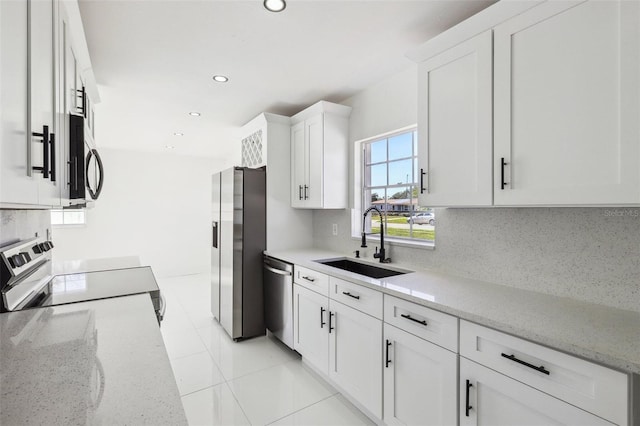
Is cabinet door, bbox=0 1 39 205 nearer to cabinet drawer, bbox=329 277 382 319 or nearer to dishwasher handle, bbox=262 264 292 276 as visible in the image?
cabinet drawer, bbox=329 277 382 319

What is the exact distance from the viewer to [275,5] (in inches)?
66.7

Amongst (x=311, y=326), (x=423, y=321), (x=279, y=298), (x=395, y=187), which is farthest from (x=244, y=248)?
(x=423, y=321)

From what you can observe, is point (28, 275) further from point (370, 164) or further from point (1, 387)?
point (370, 164)

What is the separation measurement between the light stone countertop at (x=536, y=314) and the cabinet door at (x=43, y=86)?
61.4 inches

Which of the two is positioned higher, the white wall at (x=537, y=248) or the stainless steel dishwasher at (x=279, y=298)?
the white wall at (x=537, y=248)

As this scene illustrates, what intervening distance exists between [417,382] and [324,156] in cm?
205

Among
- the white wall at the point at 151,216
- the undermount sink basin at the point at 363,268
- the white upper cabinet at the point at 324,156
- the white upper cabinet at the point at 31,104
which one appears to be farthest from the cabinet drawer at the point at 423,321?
the white wall at the point at 151,216

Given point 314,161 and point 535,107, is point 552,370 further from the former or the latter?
point 314,161

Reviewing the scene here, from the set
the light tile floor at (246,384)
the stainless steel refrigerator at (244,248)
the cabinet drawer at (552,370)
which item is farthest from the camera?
the stainless steel refrigerator at (244,248)

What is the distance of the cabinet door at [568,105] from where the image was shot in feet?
3.83

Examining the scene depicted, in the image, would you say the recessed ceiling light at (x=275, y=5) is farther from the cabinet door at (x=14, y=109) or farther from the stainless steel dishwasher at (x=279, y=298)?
the stainless steel dishwasher at (x=279, y=298)

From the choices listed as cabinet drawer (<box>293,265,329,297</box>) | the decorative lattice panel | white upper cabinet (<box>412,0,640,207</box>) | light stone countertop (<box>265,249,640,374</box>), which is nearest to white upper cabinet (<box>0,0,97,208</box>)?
light stone countertop (<box>265,249,640,374</box>)

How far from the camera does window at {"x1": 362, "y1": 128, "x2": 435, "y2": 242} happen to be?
8.31 ft

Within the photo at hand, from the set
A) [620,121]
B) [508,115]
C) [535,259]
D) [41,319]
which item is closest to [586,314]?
[535,259]
